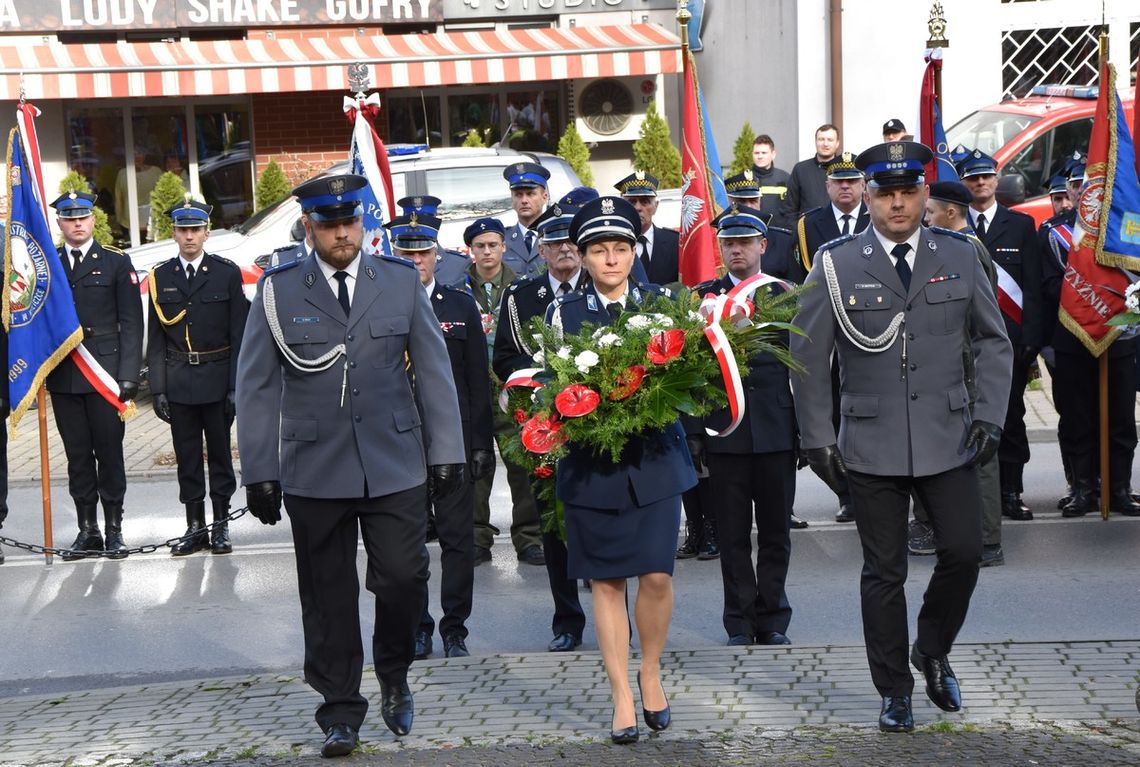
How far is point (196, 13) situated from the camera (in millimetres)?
21531

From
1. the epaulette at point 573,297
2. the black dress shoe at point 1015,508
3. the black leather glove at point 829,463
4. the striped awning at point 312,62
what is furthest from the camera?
the striped awning at point 312,62

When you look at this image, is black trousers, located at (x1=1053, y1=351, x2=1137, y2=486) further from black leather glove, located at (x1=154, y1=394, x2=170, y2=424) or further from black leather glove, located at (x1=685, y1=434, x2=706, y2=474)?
black leather glove, located at (x1=154, y1=394, x2=170, y2=424)


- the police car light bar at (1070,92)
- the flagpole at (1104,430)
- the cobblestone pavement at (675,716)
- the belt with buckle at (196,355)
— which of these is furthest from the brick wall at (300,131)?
the cobblestone pavement at (675,716)

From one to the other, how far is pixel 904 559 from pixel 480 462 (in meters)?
2.23

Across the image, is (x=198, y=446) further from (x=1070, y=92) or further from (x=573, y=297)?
(x=1070, y=92)

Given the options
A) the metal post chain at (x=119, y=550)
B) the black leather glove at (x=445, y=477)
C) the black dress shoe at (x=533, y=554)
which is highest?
the black leather glove at (x=445, y=477)

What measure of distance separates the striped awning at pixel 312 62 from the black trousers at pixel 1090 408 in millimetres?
11770

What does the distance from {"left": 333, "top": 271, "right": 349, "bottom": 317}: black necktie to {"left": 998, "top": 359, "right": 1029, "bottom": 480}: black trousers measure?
16.4 feet

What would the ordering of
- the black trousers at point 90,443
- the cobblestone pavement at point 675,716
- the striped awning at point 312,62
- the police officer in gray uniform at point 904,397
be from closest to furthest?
the cobblestone pavement at point 675,716 < the police officer in gray uniform at point 904,397 < the black trousers at point 90,443 < the striped awning at point 312,62

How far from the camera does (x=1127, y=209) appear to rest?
9.68 m

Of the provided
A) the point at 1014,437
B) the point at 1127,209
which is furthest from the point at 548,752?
the point at 1127,209

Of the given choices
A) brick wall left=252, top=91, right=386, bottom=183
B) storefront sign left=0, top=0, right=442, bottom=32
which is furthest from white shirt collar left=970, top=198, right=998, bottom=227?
brick wall left=252, top=91, right=386, bottom=183

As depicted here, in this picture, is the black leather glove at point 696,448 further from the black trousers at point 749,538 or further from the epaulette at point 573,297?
the epaulette at point 573,297

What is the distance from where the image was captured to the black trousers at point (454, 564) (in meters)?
7.50
